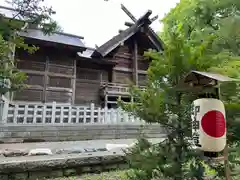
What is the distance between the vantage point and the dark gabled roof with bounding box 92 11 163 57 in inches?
535

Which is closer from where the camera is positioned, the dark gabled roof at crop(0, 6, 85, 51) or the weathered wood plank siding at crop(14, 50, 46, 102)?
the dark gabled roof at crop(0, 6, 85, 51)

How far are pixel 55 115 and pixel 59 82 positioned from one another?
4.10 meters

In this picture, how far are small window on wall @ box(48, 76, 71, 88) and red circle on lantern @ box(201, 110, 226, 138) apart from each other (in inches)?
418

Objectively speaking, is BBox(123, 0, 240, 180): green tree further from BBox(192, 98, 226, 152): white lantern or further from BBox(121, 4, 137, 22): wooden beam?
BBox(121, 4, 137, 22): wooden beam

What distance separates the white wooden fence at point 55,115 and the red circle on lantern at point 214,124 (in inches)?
174

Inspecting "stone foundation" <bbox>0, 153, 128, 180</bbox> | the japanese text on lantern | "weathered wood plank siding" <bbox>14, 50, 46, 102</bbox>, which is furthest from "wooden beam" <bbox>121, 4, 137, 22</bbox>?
the japanese text on lantern

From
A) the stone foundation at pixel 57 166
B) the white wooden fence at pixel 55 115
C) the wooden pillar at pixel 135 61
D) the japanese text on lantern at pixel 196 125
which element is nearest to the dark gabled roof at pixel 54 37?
the white wooden fence at pixel 55 115

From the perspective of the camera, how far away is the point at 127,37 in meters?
14.4

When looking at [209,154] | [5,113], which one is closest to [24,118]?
[5,113]

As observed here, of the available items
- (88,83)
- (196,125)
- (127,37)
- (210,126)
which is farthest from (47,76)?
(210,126)

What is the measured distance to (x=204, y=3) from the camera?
18.1 feet

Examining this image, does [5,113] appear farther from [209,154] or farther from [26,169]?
[209,154]

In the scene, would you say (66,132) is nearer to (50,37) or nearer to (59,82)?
(59,82)

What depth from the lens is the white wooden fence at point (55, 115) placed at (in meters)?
7.86
